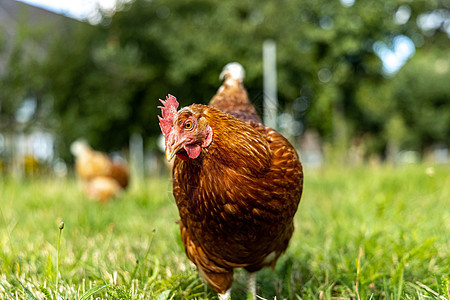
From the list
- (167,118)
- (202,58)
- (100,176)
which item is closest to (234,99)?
(167,118)

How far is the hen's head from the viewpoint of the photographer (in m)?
1.47

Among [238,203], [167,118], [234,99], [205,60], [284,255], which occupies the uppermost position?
[205,60]

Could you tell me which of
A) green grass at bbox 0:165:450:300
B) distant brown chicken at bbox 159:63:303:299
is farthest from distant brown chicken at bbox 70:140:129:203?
distant brown chicken at bbox 159:63:303:299

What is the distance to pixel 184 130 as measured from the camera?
148cm

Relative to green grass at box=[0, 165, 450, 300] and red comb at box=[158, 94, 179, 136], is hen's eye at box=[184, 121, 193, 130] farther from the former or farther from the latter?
green grass at box=[0, 165, 450, 300]

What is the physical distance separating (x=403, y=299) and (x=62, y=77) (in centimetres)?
1400

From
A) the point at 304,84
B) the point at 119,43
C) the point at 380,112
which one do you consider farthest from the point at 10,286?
the point at 380,112

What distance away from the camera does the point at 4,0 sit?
590 inches

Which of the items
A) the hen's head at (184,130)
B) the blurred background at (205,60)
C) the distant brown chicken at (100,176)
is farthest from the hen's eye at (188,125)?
the blurred background at (205,60)

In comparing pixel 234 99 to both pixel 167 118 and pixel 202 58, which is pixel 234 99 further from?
pixel 202 58

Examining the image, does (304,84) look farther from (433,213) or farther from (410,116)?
(433,213)

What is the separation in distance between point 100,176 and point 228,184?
4.89 m

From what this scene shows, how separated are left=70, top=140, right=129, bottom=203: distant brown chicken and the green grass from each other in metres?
0.39

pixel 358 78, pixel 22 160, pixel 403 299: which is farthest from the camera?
pixel 358 78
